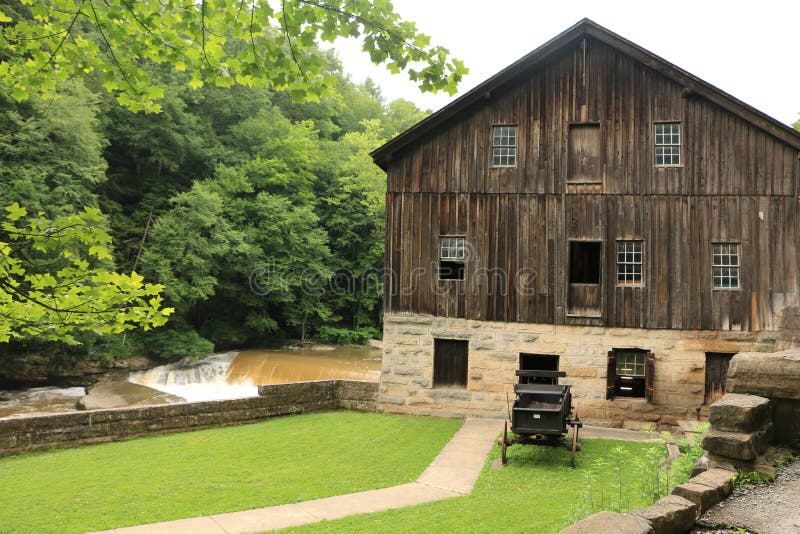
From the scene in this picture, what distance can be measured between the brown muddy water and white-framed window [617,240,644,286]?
11887 millimetres

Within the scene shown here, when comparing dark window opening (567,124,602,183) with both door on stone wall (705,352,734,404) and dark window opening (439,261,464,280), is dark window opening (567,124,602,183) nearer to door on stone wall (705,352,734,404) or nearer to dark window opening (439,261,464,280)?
dark window opening (439,261,464,280)

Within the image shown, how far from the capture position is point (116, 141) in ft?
96.9

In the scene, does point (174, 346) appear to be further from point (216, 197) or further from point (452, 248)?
point (452, 248)

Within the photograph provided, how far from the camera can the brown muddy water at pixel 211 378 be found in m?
18.9

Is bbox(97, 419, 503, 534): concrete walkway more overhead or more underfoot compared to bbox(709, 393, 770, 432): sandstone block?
more underfoot

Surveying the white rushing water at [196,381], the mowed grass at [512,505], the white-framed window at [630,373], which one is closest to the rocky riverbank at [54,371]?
the white rushing water at [196,381]

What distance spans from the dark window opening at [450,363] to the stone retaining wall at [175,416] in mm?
1803

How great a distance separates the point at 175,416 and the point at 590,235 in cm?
1107

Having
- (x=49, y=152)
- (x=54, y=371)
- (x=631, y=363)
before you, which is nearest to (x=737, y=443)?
(x=631, y=363)

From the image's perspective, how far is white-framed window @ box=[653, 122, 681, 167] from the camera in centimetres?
1384

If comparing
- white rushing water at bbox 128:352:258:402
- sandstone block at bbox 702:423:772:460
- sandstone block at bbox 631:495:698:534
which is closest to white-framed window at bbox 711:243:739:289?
sandstone block at bbox 702:423:772:460

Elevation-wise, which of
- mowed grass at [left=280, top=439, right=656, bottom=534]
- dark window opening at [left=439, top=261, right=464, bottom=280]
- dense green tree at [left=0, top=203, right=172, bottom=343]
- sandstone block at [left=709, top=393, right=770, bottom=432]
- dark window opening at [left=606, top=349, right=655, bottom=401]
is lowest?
mowed grass at [left=280, top=439, right=656, bottom=534]

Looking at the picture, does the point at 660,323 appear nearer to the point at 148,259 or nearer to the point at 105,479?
the point at 105,479

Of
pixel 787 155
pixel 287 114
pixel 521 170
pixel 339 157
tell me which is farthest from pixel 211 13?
pixel 287 114
